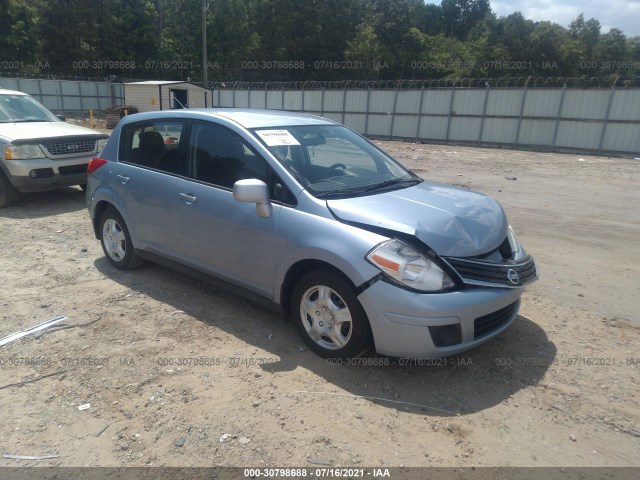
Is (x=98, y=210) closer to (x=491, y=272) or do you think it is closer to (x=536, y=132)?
(x=491, y=272)

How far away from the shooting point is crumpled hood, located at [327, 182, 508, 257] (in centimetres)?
328

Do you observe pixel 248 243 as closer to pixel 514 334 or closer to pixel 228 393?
pixel 228 393

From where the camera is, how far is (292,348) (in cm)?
381

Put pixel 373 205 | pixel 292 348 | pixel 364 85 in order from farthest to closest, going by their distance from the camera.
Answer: pixel 364 85, pixel 292 348, pixel 373 205

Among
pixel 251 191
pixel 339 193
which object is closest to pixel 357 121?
pixel 339 193

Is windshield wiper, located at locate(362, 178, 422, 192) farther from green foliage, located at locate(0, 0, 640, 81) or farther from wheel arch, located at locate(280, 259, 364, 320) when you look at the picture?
green foliage, located at locate(0, 0, 640, 81)

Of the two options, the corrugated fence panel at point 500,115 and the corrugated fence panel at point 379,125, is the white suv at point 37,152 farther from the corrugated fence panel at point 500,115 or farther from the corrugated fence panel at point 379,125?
the corrugated fence panel at point 379,125

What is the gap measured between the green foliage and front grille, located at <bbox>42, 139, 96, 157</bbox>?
44896 mm

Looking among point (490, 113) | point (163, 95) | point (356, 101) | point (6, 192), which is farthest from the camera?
point (356, 101)

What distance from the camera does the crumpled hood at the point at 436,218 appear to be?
3.28 meters

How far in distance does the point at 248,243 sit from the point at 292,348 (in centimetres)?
91

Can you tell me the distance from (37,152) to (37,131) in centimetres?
57

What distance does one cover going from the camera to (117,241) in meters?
5.34

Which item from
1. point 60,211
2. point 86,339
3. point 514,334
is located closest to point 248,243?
point 86,339
